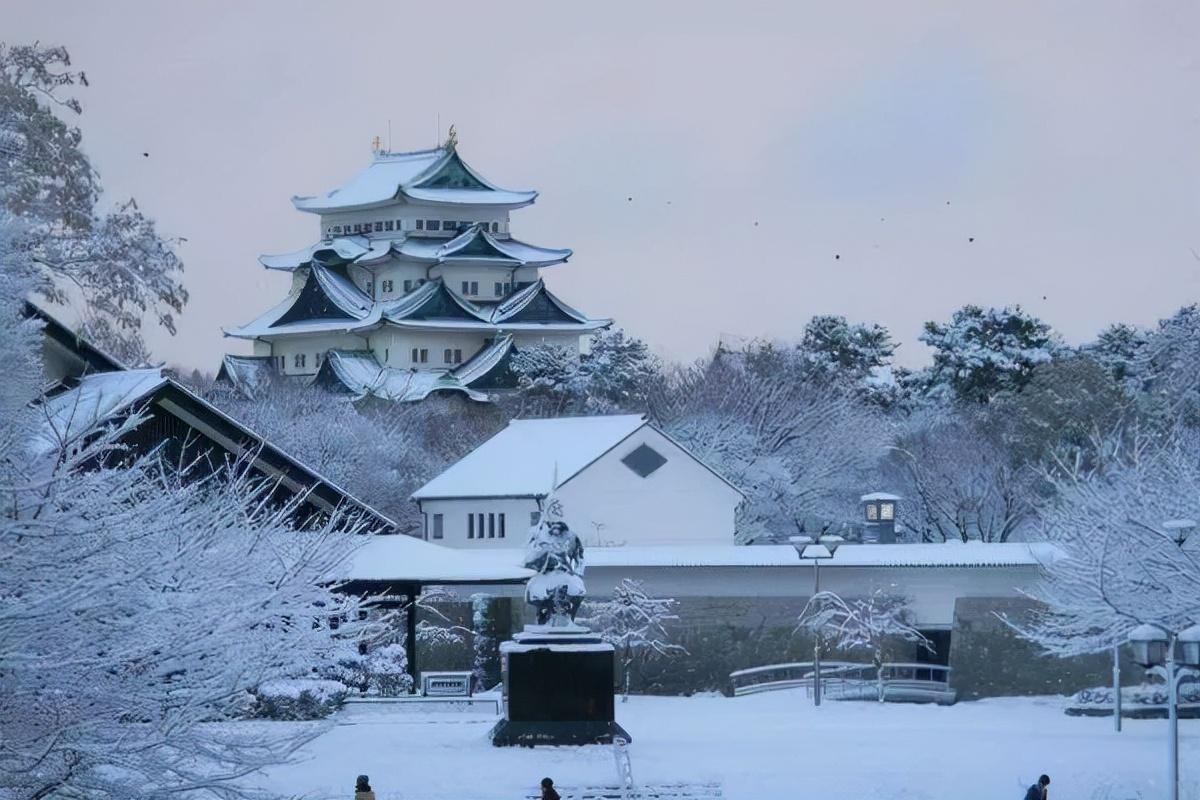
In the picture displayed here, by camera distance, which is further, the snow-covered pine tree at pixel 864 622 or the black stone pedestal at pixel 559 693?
the snow-covered pine tree at pixel 864 622

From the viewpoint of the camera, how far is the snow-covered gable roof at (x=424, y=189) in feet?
264

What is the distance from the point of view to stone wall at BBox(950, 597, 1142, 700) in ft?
112

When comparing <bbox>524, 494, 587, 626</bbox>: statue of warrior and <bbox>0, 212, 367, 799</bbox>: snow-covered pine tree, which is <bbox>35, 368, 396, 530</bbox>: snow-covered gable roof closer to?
<bbox>524, 494, 587, 626</bbox>: statue of warrior

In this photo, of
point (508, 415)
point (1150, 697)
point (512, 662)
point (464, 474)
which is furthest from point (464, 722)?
point (508, 415)

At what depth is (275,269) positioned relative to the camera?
262ft

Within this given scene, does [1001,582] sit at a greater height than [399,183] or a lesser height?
lesser

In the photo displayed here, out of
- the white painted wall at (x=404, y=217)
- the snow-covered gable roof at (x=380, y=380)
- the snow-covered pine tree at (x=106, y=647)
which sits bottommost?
the snow-covered pine tree at (x=106, y=647)

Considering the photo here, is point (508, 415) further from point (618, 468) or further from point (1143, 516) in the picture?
point (1143, 516)

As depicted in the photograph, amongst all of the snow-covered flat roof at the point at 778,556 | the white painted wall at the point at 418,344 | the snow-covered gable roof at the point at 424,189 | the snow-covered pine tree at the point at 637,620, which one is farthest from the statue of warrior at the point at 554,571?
the snow-covered gable roof at the point at 424,189

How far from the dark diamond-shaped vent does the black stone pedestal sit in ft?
67.8

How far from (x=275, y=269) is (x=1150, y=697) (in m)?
55.7

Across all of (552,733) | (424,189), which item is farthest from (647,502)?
(424,189)

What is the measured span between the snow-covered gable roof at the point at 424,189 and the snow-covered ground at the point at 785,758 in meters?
54.2

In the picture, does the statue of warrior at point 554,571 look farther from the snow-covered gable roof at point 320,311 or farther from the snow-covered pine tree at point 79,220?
the snow-covered gable roof at point 320,311
